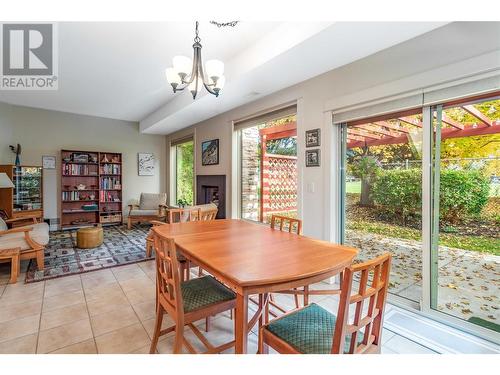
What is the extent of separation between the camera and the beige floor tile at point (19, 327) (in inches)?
74.6

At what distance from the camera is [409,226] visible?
2.37 metres

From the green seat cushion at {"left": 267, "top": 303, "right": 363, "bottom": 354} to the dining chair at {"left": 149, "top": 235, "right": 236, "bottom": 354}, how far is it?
441 mm

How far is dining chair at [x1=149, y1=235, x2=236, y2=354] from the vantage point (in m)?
1.42

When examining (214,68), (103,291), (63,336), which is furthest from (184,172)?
(63,336)

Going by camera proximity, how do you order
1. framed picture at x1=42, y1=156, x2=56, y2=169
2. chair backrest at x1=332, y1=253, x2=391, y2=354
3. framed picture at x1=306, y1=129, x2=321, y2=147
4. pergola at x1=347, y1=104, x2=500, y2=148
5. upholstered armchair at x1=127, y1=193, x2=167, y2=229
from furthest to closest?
upholstered armchair at x1=127, y1=193, x2=167, y2=229
framed picture at x1=42, y1=156, x2=56, y2=169
framed picture at x1=306, y1=129, x2=321, y2=147
pergola at x1=347, y1=104, x2=500, y2=148
chair backrest at x1=332, y1=253, x2=391, y2=354

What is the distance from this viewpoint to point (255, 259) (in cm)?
139

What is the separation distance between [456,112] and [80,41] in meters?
3.60

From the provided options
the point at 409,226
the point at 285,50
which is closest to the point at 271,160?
the point at 285,50

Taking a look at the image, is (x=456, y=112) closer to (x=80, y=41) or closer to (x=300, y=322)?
(x=300, y=322)

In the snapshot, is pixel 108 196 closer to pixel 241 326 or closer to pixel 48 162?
pixel 48 162

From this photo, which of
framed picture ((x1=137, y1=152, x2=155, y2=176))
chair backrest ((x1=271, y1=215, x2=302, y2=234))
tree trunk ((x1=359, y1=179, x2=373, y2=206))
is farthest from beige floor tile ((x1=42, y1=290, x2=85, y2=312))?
framed picture ((x1=137, y1=152, x2=155, y2=176))

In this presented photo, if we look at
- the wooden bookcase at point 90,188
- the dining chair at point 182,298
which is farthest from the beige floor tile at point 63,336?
the wooden bookcase at point 90,188

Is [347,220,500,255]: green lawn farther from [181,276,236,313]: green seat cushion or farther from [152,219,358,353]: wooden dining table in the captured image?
[181,276,236,313]: green seat cushion

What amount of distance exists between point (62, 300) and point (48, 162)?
4211mm
